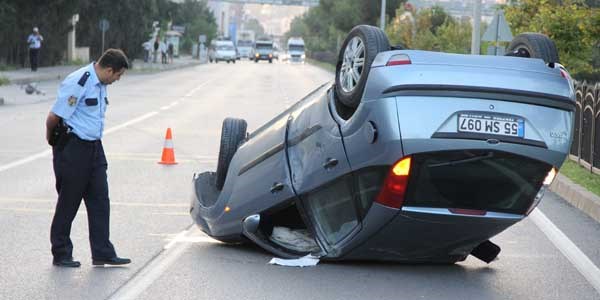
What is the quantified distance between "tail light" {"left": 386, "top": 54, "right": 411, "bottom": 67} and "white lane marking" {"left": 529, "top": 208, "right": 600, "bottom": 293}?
2299mm

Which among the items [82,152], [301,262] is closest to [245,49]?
[301,262]

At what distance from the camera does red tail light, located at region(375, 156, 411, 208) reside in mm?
7402

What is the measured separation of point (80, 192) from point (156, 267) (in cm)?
80

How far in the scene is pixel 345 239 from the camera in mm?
8234

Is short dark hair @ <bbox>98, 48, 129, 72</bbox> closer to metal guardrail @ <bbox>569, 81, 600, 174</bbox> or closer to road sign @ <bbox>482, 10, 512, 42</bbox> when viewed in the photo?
metal guardrail @ <bbox>569, 81, 600, 174</bbox>

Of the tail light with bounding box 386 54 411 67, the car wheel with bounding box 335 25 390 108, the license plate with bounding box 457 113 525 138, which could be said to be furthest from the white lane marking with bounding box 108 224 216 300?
the license plate with bounding box 457 113 525 138

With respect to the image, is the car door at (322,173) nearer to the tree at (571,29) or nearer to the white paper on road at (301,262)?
the white paper on road at (301,262)

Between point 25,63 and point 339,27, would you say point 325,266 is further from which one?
point 339,27

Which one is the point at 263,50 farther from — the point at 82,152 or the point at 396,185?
the point at 396,185

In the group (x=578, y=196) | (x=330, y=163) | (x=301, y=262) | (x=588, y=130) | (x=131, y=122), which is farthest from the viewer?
(x=131, y=122)

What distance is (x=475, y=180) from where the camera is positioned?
7543 millimetres

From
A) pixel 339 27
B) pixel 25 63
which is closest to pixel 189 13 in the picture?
pixel 339 27

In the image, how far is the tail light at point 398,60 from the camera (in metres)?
7.54

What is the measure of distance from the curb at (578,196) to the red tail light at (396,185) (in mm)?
5692
